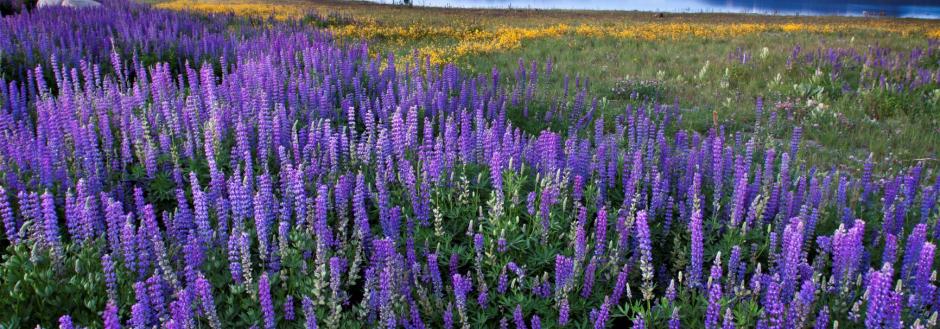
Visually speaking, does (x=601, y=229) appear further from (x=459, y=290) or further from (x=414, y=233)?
(x=414, y=233)

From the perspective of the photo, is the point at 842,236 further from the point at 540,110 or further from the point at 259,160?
the point at 540,110

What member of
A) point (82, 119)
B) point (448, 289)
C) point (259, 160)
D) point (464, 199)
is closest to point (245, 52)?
point (82, 119)

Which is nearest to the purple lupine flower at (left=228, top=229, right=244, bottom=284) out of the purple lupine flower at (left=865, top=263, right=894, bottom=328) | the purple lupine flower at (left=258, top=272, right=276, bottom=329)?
the purple lupine flower at (left=258, top=272, right=276, bottom=329)

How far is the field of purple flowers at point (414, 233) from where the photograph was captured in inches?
126

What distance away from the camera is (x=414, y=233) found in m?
4.02

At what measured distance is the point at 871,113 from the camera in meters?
9.24

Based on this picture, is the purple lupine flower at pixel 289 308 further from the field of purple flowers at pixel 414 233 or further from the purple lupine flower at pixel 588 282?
the purple lupine flower at pixel 588 282

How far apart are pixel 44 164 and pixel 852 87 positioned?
11336 mm

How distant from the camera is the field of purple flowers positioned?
3.20 m

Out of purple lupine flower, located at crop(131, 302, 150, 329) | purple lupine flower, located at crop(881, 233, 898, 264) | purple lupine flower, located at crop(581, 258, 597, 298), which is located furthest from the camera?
purple lupine flower, located at crop(881, 233, 898, 264)

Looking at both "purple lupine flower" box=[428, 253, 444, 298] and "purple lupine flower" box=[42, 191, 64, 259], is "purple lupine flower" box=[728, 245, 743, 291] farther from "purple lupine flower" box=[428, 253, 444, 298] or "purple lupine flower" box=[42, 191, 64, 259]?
"purple lupine flower" box=[42, 191, 64, 259]

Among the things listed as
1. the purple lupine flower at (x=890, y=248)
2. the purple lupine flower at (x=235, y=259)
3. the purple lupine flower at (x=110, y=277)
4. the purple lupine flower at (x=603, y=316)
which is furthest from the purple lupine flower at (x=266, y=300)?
the purple lupine flower at (x=890, y=248)

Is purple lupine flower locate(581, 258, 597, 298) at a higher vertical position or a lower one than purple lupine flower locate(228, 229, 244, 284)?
lower

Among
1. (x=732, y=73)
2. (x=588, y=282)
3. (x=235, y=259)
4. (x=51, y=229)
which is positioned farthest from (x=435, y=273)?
(x=732, y=73)
